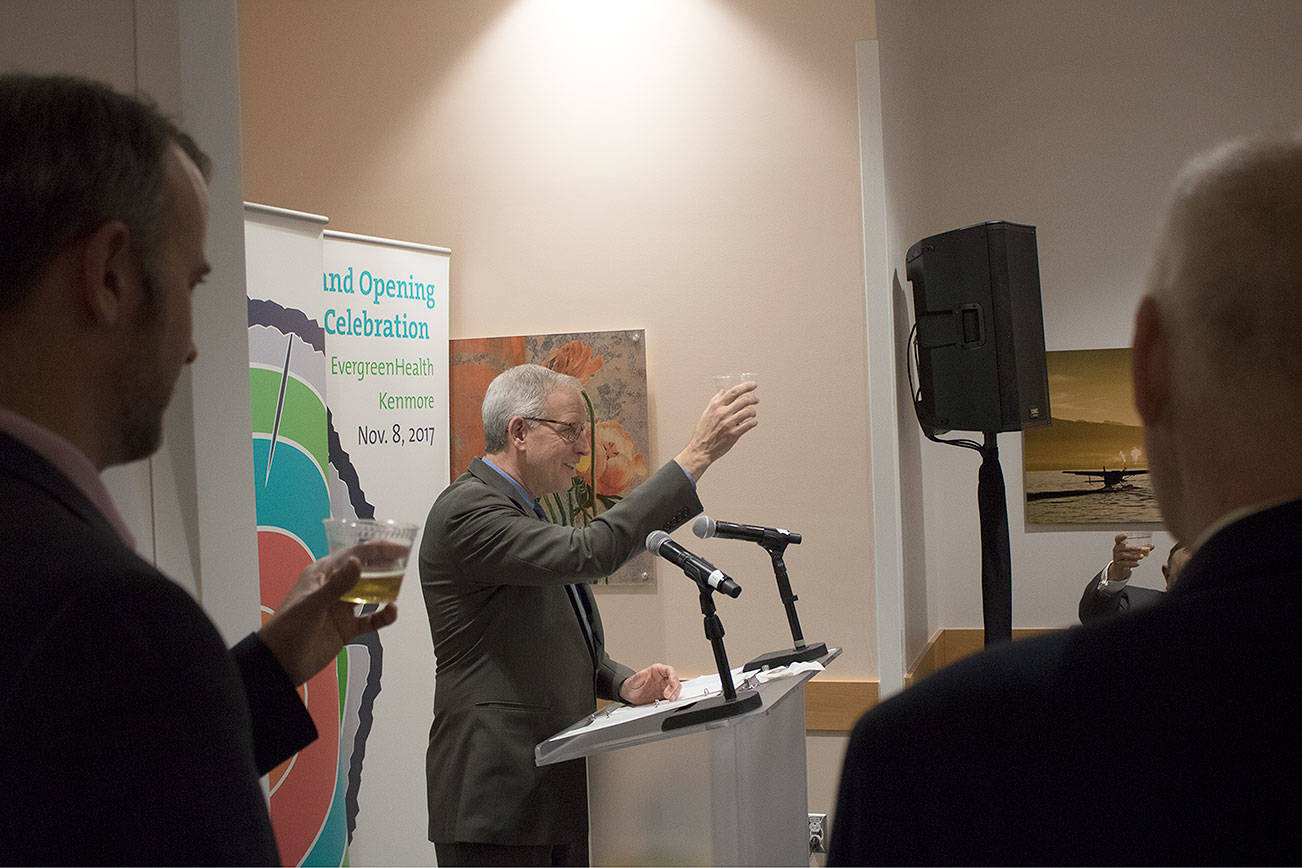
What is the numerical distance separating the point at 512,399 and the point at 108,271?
2151 mm

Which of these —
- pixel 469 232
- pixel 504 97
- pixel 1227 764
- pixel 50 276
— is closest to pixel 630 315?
pixel 469 232

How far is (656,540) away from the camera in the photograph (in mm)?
2721

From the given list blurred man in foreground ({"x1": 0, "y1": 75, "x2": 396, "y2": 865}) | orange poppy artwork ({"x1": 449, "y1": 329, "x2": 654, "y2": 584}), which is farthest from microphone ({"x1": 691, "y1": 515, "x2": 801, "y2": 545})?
blurred man in foreground ({"x1": 0, "y1": 75, "x2": 396, "y2": 865})

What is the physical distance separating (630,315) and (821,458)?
3.10 feet

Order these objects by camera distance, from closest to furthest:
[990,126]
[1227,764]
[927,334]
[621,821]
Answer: [1227,764] → [621,821] → [927,334] → [990,126]

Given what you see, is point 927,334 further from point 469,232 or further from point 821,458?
point 469,232

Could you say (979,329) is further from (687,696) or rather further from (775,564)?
(687,696)

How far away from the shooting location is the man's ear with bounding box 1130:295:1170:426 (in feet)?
2.62

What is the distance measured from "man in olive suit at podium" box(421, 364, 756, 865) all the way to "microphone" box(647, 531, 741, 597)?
0.58 ft

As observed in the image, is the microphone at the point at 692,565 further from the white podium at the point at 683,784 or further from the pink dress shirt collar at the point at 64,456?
the pink dress shirt collar at the point at 64,456

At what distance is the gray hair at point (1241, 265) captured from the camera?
0.73m

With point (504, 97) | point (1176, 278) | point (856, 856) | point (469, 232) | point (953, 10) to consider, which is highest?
point (953, 10)

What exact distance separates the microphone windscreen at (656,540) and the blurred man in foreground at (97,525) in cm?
174

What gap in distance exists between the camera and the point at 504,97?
460 centimetres
